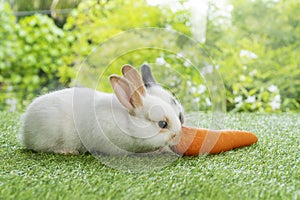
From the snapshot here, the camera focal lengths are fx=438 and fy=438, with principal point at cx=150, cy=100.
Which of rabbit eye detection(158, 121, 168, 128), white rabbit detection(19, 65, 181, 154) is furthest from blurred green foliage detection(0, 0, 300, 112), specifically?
rabbit eye detection(158, 121, 168, 128)

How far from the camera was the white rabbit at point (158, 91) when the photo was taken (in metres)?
1.39

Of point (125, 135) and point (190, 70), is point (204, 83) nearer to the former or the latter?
point (190, 70)

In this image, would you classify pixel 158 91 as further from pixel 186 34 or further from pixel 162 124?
pixel 186 34

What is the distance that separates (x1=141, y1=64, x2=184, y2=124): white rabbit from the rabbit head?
0.04 m

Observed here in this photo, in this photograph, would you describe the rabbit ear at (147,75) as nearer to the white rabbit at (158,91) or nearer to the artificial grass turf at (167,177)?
the white rabbit at (158,91)

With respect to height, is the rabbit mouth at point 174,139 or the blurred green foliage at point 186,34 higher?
the blurred green foliage at point 186,34

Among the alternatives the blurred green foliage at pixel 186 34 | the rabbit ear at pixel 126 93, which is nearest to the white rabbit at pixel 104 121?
the rabbit ear at pixel 126 93

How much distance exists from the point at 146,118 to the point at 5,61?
2.66m

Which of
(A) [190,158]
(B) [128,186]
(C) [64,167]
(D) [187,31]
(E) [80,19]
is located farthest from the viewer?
(E) [80,19]

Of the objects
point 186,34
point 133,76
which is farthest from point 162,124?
point 186,34

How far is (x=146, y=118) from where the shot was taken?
133 cm

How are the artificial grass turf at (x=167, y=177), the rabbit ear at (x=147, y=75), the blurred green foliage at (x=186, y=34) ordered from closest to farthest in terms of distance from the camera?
the artificial grass turf at (x=167, y=177), the rabbit ear at (x=147, y=75), the blurred green foliage at (x=186, y=34)

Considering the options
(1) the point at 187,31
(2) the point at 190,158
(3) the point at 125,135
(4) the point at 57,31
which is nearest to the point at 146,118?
(3) the point at 125,135

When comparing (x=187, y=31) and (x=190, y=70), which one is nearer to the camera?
(x=190, y=70)
